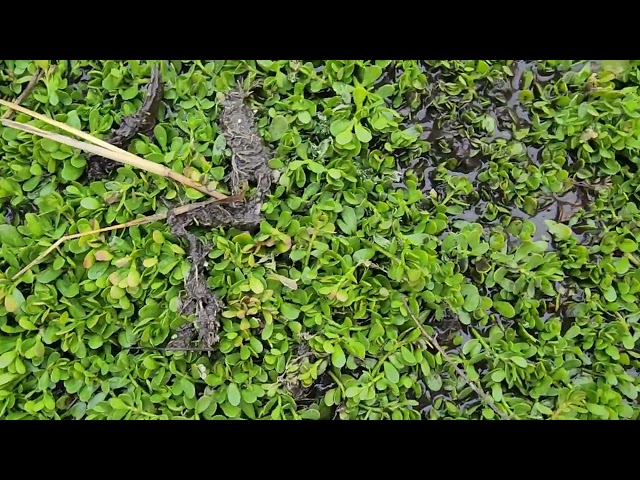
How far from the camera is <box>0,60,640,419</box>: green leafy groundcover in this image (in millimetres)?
1546

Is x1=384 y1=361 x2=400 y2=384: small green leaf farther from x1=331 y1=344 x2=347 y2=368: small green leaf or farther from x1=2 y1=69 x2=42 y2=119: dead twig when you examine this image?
x1=2 y1=69 x2=42 y2=119: dead twig

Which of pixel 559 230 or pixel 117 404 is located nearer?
pixel 117 404

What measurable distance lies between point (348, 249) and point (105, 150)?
70cm

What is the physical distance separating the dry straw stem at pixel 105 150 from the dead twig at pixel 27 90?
1.2 inches

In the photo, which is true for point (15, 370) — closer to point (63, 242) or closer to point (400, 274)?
point (63, 242)

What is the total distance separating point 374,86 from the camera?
64.8 inches

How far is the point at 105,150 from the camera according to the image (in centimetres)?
157

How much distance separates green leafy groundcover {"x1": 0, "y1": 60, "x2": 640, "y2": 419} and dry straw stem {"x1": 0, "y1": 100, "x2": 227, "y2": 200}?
3 centimetres

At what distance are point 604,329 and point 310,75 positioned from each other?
3.47 feet

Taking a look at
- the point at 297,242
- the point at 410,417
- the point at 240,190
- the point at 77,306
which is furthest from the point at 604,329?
the point at 77,306

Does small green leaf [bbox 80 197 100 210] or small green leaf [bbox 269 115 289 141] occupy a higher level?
small green leaf [bbox 269 115 289 141]

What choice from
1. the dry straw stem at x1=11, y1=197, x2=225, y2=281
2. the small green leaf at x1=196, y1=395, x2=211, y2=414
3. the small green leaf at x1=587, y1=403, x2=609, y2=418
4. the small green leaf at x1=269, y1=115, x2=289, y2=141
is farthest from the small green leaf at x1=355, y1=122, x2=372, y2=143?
the small green leaf at x1=587, y1=403, x2=609, y2=418

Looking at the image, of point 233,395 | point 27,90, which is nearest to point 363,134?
point 233,395

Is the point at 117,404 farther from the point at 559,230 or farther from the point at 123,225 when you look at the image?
the point at 559,230
